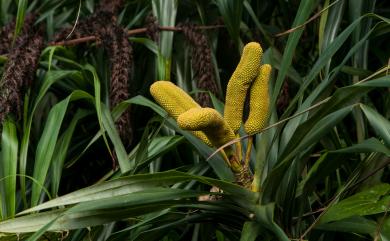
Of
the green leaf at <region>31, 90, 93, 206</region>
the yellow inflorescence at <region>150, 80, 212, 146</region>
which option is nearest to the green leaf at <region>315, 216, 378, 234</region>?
the yellow inflorescence at <region>150, 80, 212, 146</region>

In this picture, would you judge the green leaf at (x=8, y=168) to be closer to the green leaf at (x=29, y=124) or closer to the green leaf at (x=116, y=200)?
the green leaf at (x=29, y=124)

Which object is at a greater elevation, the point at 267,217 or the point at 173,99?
the point at 173,99

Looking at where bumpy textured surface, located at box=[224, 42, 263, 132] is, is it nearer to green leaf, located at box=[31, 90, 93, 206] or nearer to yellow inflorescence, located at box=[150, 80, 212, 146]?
yellow inflorescence, located at box=[150, 80, 212, 146]

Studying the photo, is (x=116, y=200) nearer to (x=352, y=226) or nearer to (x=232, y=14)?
(x=352, y=226)

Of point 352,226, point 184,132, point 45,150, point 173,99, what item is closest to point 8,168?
point 45,150

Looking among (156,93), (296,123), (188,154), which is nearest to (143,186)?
(156,93)

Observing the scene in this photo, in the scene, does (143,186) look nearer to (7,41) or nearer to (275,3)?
(7,41)

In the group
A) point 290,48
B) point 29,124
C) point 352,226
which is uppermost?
point 290,48

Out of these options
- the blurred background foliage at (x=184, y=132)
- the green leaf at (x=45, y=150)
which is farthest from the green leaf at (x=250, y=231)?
the green leaf at (x=45, y=150)
